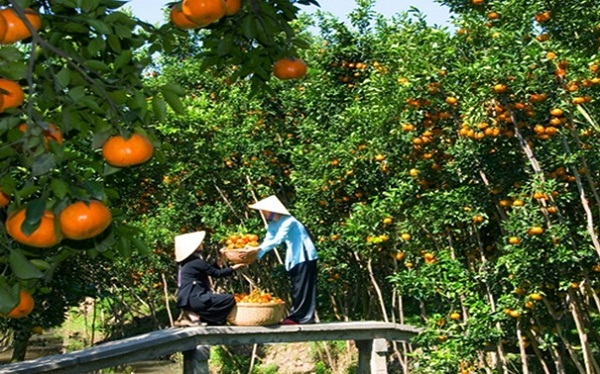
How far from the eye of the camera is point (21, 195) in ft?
6.73

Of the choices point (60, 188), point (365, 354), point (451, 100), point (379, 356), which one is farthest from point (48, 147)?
point (365, 354)

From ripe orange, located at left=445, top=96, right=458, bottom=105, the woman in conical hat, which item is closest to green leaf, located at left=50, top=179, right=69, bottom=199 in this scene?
ripe orange, located at left=445, top=96, right=458, bottom=105

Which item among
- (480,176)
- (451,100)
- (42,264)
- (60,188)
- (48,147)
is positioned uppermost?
(451,100)

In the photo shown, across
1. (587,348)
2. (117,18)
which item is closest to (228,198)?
(587,348)

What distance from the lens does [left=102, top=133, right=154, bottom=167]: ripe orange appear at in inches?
83.0

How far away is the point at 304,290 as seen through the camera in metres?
9.03

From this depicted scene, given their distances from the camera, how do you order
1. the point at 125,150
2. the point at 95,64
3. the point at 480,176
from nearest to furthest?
the point at 125,150
the point at 95,64
the point at 480,176

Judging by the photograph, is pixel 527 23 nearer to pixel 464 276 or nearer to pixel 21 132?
pixel 464 276

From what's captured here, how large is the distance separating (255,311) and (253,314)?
0.04m

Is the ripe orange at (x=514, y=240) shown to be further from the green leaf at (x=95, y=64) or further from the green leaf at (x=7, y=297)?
the green leaf at (x=7, y=297)

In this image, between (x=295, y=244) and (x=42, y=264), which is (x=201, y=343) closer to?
(x=295, y=244)

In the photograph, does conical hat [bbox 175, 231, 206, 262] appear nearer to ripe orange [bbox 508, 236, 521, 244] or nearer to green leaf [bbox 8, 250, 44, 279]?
ripe orange [bbox 508, 236, 521, 244]

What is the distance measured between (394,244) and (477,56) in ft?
7.69

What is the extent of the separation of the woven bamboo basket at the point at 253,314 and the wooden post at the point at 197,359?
40 centimetres
